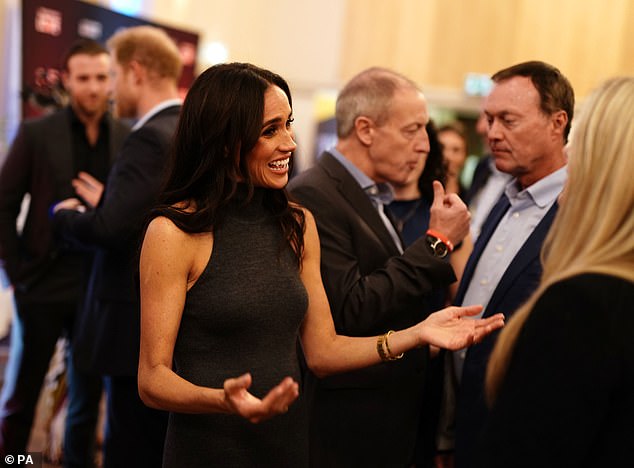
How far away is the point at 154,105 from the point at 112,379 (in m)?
1.05

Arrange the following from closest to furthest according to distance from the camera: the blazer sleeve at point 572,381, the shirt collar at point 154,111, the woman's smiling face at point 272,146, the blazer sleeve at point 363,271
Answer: the blazer sleeve at point 572,381 → the woman's smiling face at point 272,146 → the blazer sleeve at point 363,271 → the shirt collar at point 154,111

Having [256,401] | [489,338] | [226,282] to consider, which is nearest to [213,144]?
[226,282]

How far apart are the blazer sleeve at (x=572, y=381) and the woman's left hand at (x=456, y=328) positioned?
616mm

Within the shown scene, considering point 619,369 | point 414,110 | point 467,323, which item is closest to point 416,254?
point 467,323

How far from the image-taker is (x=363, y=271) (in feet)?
7.91

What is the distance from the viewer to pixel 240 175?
1891 mm

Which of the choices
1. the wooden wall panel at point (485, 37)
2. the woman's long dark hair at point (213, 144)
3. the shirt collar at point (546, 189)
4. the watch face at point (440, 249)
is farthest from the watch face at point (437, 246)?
the wooden wall panel at point (485, 37)

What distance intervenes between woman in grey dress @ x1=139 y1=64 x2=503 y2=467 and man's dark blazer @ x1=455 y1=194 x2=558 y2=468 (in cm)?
28

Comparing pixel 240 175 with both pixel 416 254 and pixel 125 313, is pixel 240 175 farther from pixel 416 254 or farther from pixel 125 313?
pixel 125 313

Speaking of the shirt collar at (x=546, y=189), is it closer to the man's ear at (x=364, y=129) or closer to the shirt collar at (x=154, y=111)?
the man's ear at (x=364, y=129)

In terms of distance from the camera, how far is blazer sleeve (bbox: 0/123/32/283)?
364cm

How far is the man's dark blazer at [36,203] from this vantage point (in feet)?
11.9

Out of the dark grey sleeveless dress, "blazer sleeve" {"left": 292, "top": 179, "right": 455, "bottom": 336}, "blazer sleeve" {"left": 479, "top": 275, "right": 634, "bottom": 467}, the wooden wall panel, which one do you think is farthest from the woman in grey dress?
the wooden wall panel

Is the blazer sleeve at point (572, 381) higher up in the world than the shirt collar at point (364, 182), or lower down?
lower down
